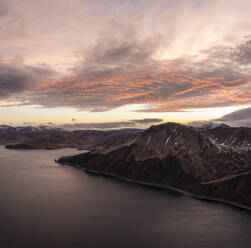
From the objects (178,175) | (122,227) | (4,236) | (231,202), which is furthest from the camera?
(178,175)

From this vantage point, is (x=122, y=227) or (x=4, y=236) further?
(x=122, y=227)

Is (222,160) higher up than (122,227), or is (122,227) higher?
(222,160)

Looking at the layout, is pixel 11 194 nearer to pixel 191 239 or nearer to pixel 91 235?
pixel 91 235

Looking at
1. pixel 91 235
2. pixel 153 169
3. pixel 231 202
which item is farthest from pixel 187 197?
pixel 91 235

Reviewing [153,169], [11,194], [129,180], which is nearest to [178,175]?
[153,169]

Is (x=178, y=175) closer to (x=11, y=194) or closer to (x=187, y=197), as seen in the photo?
(x=187, y=197)

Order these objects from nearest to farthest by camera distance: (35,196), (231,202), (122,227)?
1. (122,227)
2. (231,202)
3. (35,196)

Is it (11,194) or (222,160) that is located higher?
(222,160)
